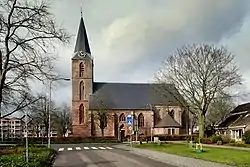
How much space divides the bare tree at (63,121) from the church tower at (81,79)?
15.9 m

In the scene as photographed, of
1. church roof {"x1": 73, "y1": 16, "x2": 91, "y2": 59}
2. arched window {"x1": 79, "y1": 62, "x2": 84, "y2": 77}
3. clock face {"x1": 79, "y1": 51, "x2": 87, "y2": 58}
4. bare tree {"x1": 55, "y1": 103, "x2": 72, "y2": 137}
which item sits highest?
church roof {"x1": 73, "y1": 16, "x2": 91, "y2": 59}

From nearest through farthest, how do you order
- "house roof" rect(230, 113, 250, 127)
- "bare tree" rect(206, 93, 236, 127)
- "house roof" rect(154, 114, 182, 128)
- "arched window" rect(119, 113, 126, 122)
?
"house roof" rect(230, 113, 250, 127) → "bare tree" rect(206, 93, 236, 127) → "house roof" rect(154, 114, 182, 128) → "arched window" rect(119, 113, 126, 122)

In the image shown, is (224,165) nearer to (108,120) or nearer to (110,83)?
(108,120)

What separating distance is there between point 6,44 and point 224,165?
14.0 meters

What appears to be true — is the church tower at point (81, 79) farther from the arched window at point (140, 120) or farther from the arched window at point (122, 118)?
the arched window at point (140, 120)

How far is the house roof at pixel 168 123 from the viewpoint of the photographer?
3278 inches

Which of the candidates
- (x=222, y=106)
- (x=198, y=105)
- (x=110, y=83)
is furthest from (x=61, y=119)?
(x=198, y=105)

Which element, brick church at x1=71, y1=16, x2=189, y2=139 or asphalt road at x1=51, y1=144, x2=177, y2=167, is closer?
asphalt road at x1=51, y1=144, x2=177, y2=167

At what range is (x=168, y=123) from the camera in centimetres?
8381

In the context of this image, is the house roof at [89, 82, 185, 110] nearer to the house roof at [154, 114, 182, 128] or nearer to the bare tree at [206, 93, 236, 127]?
the house roof at [154, 114, 182, 128]

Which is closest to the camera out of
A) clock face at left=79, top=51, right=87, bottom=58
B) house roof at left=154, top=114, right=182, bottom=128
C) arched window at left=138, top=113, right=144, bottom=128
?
house roof at left=154, top=114, right=182, bottom=128

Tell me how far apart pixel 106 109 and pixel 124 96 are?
702 centimetres

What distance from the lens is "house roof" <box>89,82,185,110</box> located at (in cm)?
8756

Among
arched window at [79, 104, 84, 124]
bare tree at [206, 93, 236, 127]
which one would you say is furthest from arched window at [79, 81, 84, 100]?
bare tree at [206, 93, 236, 127]
